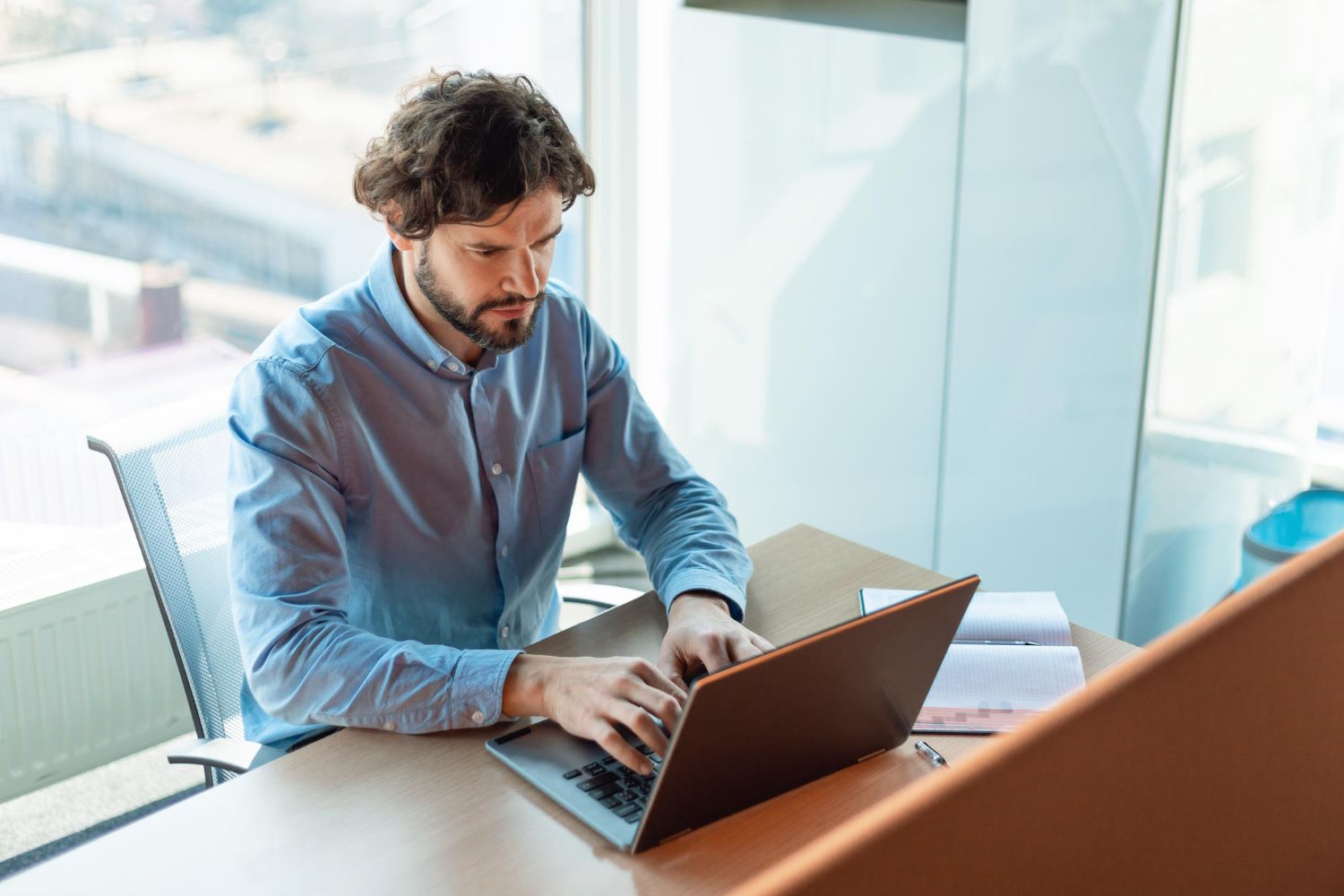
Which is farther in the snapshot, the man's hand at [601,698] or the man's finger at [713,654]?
the man's finger at [713,654]

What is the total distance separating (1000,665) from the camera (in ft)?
4.49

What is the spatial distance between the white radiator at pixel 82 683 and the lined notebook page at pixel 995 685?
64.5 inches

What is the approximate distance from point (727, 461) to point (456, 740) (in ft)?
6.69

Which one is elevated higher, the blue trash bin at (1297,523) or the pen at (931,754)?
the pen at (931,754)

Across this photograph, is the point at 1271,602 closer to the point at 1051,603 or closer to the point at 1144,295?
the point at 1051,603

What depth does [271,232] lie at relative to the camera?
286 cm

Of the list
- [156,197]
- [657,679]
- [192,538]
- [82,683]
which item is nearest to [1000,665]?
[657,679]

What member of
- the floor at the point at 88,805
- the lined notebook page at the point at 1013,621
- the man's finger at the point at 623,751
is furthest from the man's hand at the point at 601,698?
the floor at the point at 88,805

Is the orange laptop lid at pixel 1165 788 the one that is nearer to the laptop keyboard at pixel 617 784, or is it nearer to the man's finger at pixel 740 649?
the laptop keyboard at pixel 617 784

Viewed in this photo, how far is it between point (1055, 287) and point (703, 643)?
4.20 ft

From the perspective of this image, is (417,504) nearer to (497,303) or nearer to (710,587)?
Answer: (497,303)

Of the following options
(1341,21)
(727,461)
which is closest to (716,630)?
(1341,21)

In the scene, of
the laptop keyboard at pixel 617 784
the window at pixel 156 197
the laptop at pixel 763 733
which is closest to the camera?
the laptop at pixel 763 733

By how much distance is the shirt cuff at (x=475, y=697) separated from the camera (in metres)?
1.25
